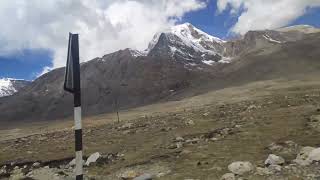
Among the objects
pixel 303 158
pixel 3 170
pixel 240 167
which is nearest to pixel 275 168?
pixel 240 167

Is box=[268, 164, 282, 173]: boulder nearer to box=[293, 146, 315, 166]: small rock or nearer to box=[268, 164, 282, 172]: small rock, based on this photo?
box=[268, 164, 282, 172]: small rock

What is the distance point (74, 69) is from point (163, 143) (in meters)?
22.2

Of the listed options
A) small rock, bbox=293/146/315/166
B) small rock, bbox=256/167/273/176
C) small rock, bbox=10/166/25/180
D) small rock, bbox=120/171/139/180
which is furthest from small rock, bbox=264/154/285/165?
small rock, bbox=10/166/25/180

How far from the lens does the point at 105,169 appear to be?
79.2 ft

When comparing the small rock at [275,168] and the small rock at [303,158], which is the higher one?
the small rock at [303,158]

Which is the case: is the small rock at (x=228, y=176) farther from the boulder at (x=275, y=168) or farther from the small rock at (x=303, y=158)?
the small rock at (x=303, y=158)

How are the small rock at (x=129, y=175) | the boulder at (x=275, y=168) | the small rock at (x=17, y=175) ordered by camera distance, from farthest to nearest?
the small rock at (x=17, y=175), the small rock at (x=129, y=175), the boulder at (x=275, y=168)

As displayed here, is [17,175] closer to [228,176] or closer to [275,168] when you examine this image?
[228,176]


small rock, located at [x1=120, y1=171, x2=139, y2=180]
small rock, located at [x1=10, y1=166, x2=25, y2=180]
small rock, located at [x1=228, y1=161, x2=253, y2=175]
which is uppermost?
small rock, located at [x1=228, y1=161, x2=253, y2=175]

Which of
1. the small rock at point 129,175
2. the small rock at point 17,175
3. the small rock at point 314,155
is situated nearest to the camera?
the small rock at point 314,155

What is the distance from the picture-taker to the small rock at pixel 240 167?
18.5m

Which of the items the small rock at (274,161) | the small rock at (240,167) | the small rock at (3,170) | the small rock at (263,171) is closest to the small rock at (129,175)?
the small rock at (240,167)

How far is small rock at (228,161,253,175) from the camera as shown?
18.5 m

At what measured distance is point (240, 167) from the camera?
1886 centimetres
